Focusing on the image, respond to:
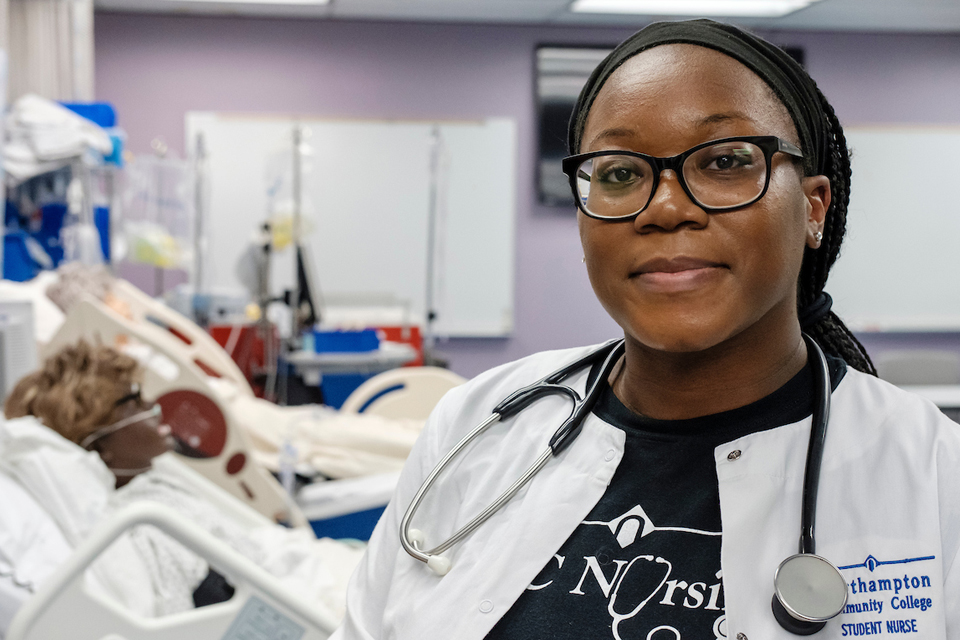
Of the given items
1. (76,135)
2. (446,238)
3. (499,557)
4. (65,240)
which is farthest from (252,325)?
(499,557)

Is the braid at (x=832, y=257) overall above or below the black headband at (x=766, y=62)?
below

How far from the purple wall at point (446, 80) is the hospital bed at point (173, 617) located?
4249 mm

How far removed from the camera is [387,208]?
5879 millimetres

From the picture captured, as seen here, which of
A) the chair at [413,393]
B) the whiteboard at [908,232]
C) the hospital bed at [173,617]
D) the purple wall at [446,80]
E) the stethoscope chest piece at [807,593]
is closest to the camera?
the stethoscope chest piece at [807,593]

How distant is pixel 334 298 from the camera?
19.2 ft

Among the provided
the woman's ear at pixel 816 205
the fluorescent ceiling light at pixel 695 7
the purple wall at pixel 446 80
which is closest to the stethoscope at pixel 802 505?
the woman's ear at pixel 816 205

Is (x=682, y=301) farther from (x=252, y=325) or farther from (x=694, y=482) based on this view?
(x=252, y=325)

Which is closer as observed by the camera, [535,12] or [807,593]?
[807,593]

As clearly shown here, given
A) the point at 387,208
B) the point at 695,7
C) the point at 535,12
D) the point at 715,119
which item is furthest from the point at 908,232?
the point at 715,119

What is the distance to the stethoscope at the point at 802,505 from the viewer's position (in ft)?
2.16

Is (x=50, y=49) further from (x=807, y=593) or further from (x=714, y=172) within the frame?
(x=807, y=593)

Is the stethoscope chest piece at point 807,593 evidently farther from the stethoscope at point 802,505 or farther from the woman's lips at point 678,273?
the woman's lips at point 678,273

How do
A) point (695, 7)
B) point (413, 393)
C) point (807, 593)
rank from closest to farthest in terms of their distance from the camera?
point (807, 593) → point (413, 393) → point (695, 7)

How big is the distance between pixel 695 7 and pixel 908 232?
7.30 ft
